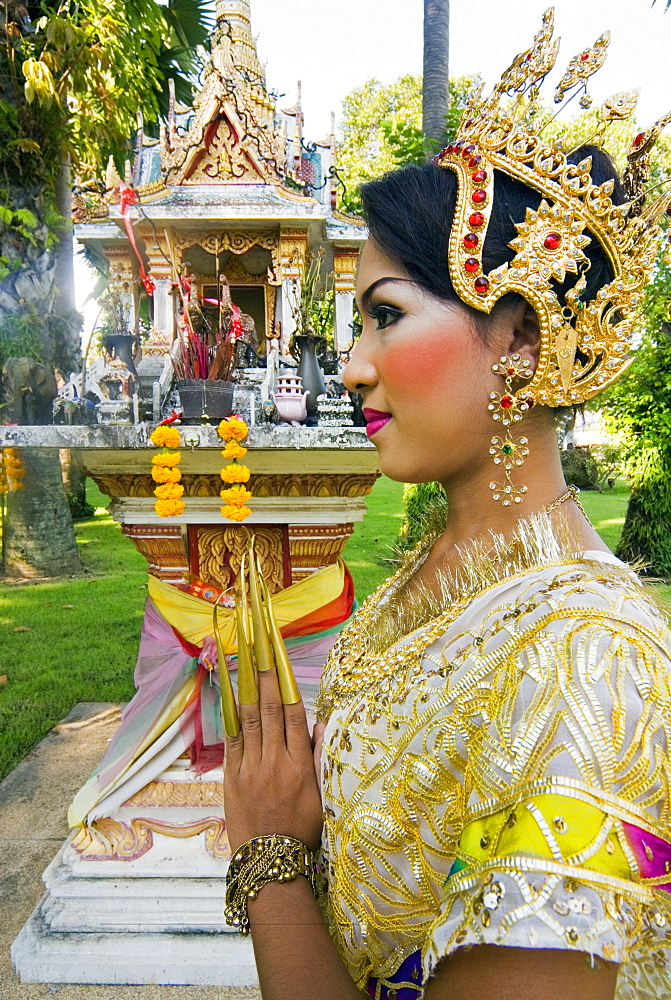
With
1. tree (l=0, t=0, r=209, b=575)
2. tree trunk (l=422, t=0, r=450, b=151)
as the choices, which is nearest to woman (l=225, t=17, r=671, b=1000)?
tree (l=0, t=0, r=209, b=575)

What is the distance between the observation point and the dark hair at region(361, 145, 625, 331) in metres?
0.99

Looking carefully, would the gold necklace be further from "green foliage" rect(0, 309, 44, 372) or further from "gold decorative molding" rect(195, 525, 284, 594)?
"green foliage" rect(0, 309, 44, 372)

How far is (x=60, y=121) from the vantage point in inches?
218

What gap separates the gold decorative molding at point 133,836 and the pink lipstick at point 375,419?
239 centimetres

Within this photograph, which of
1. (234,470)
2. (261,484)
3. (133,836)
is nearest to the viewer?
(234,470)

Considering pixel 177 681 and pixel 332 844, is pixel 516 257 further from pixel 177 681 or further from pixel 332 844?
pixel 177 681

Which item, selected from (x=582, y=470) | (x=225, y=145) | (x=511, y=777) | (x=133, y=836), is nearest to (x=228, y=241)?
(x=225, y=145)

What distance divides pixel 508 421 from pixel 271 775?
703 millimetres

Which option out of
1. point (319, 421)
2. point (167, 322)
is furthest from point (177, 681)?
point (167, 322)

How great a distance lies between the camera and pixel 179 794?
9.37 ft

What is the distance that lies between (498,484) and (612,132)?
2.47ft

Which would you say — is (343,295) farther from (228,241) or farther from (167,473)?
(167,473)

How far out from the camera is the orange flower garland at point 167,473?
246cm

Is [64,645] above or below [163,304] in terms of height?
below
